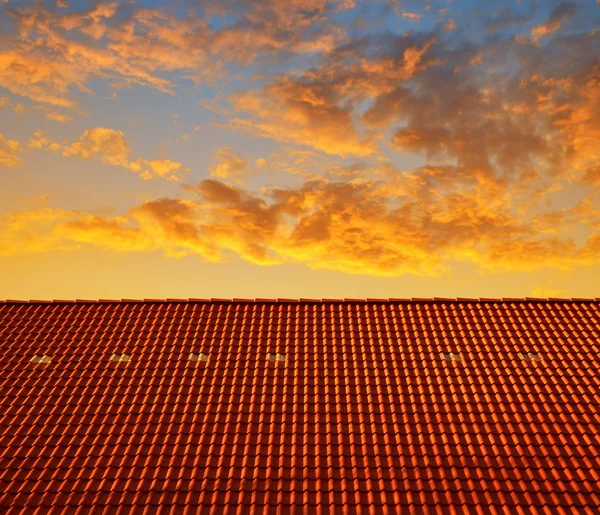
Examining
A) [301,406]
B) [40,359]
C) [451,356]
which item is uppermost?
[451,356]

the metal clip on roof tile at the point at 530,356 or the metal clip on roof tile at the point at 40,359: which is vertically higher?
the metal clip on roof tile at the point at 530,356

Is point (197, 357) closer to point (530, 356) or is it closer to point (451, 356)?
point (451, 356)

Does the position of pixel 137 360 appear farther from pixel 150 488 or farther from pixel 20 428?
pixel 150 488

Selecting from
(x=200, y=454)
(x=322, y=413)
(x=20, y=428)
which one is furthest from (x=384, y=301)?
(x=20, y=428)

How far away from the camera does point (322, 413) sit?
11.1 metres

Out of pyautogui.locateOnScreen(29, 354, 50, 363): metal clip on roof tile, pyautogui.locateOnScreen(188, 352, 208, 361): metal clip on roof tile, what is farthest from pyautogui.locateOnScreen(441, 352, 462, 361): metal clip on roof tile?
pyautogui.locateOnScreen(29, 354, 50, 363): metal clip on roof tile

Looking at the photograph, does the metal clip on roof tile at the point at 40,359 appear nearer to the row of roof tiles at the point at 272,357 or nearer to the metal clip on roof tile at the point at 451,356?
the row of roof tiles at the point at 272,357

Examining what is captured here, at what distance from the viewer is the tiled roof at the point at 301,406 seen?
29.7 feet

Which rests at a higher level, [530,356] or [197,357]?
[530,356]

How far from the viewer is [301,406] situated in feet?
37.3

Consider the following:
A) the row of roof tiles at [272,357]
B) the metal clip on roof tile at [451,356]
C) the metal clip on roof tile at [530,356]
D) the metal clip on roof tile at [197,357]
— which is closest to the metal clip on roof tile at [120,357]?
the row of roof tiles at [272,357]

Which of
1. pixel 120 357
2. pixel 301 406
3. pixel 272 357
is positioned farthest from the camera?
pixel 120 357

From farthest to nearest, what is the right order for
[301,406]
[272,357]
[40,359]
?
[40,359]
[272,357]
[301,406]

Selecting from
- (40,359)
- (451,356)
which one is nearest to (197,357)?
(40,359)
